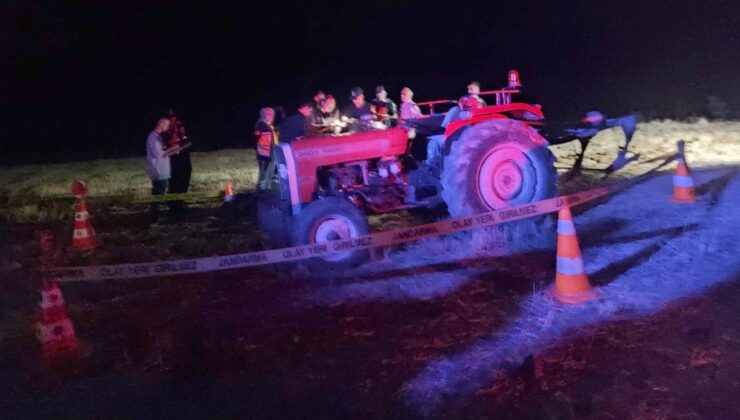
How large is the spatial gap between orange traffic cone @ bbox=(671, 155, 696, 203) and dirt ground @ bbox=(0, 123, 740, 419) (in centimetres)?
114

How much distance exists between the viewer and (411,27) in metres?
39.6

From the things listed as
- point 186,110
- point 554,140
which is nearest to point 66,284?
point 554,140

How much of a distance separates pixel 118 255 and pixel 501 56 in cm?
2861

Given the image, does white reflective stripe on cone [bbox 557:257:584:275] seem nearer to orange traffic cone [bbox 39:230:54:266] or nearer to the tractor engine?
the tractor engine

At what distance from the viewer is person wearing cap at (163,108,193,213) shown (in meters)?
11.2

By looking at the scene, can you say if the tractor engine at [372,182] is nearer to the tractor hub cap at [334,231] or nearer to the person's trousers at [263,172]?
the tractor hub cap at [334,231]

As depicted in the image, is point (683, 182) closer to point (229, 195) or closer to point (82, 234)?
point (229, 195)

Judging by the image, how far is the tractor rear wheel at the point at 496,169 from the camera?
8.01 metres

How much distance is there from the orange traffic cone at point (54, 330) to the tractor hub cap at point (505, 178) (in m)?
4.50

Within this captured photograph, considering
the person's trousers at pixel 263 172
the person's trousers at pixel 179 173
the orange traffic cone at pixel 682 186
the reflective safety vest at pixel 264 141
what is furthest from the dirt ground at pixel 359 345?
the reflective safety vest at pixel 264 141

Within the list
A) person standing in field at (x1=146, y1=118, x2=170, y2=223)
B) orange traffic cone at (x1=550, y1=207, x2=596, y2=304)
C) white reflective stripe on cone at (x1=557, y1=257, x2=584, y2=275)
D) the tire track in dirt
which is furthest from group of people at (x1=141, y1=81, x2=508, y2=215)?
white reflective stripe on cone at (x1=557, y1=257, x2=584, y2=275)

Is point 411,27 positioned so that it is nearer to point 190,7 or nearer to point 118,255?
point 190,7

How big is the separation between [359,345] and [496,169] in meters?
3.39

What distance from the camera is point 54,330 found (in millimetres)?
5832
